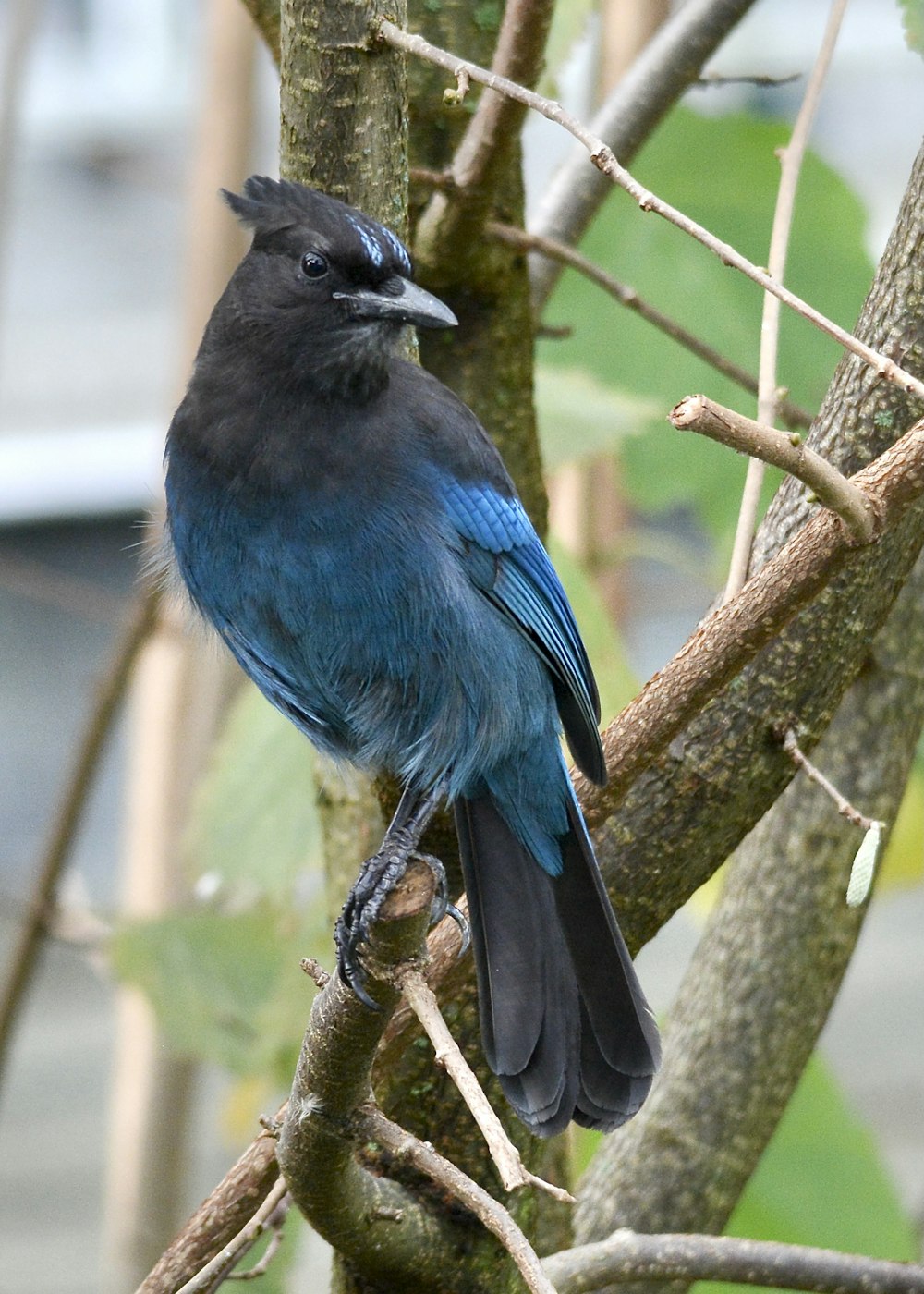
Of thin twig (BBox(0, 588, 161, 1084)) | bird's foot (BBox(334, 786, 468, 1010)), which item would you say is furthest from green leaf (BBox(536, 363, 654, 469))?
thin twig (BBox(0, 588, 161, 1084))

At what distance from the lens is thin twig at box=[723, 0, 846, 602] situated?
1.92 metres

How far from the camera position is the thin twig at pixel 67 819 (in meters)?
3.18

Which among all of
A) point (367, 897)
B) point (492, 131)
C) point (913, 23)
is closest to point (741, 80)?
point (913, 23)

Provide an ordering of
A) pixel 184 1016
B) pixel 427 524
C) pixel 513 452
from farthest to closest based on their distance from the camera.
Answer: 1. pixel 184 1016
2. pixel 513 452
3. pixel 427 524

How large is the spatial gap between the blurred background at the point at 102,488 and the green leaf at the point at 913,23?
2474 mm

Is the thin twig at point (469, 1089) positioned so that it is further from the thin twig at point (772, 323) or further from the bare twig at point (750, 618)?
the thin twig at point (772, 323)

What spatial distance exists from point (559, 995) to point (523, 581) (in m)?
0.54

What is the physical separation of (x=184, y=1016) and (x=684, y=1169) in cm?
91

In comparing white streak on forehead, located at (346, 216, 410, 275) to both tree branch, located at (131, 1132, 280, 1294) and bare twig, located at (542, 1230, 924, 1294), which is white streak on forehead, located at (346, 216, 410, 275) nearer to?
tree branch, located at (131, 1132, 280, 1294)

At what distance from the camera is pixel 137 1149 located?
3.57 metres

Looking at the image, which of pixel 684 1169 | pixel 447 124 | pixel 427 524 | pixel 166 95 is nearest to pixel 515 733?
pixel 427 524

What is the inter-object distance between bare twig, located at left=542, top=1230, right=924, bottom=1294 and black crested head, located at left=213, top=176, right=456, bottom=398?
3.51 feet

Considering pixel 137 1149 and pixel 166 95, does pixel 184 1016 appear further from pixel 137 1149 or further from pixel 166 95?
pixel 166 95

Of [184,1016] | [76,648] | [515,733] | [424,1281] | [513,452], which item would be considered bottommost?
[424,1281]
